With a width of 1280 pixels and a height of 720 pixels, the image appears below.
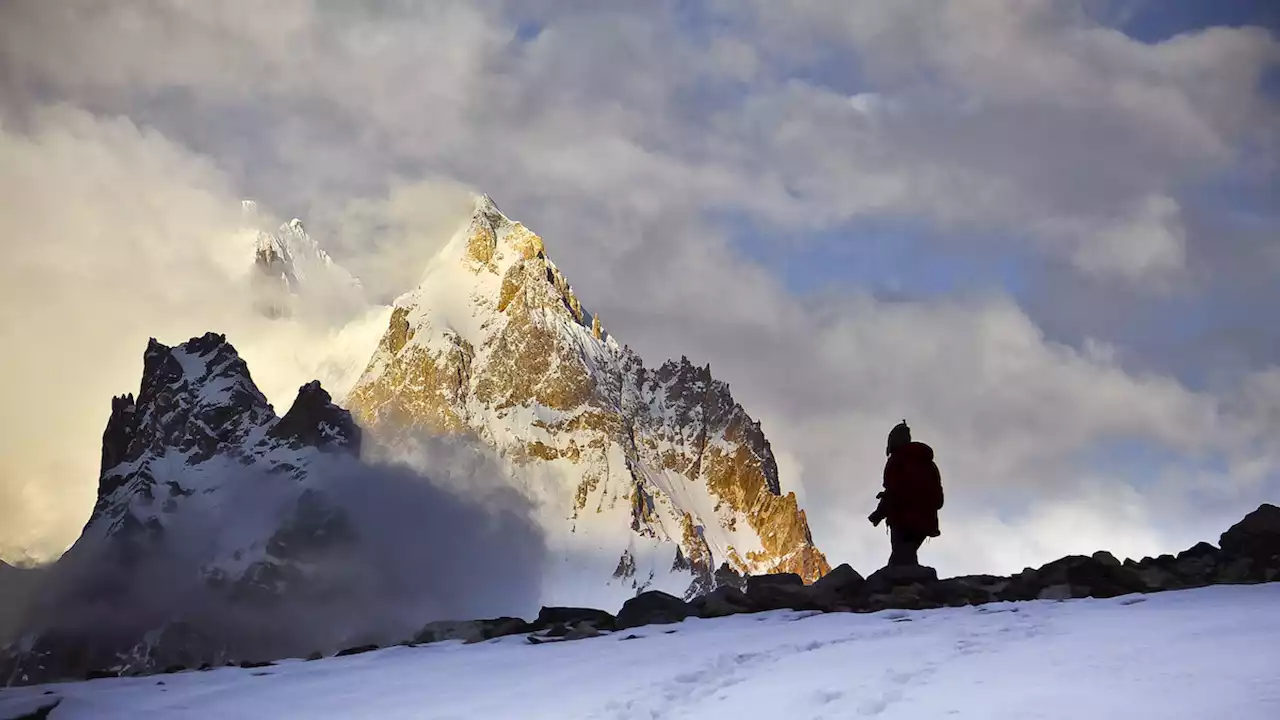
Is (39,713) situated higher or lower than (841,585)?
lower

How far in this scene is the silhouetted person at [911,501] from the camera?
1977 cm

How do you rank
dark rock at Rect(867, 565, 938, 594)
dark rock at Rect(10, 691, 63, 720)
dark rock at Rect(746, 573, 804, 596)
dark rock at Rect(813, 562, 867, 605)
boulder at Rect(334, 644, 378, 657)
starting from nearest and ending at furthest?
dark rock at Rect(10, 691, 63, 720) < dark rock at Rect(813, 562, 867, 605) < boulder at Rect(334, 644, 378, 657) < dark rock at Rect(867, 565, 938, 594) < dark rock at Rect(746, 573, 804, 596)

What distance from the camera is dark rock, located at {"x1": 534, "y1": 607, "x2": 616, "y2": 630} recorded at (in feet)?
55.8

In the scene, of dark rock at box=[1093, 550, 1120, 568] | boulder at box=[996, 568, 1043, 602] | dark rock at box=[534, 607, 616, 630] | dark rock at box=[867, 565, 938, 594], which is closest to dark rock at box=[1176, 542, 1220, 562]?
dark rock at box=[1093, 550, 1120, 568]

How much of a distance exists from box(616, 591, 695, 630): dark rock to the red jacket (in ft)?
14.7

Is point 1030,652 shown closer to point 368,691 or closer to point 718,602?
point 718,602

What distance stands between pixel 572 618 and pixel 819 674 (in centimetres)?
598

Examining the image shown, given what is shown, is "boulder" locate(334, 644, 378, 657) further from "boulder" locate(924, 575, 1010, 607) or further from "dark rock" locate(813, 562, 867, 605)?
"boulder" locate(924, 575, 1010, 607)

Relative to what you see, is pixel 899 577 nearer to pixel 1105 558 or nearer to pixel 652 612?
pixel 1105 558

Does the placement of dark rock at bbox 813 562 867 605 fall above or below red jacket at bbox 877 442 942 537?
below

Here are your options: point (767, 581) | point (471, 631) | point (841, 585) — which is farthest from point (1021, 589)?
point (471, 631)

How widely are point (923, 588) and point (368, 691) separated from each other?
716 centimetres

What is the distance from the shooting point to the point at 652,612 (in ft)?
54.8

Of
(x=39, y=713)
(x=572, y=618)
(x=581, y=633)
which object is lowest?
(x=39, y=713)
